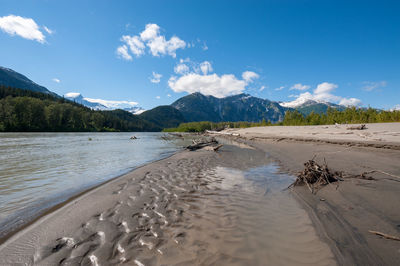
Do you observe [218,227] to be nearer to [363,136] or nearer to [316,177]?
[316,177]

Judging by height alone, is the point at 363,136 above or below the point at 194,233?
above

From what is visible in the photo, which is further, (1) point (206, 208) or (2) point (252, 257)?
(1) point (206, 208)

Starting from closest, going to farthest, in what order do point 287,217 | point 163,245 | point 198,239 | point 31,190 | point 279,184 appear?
point 163,245 → point 198,239 → point 287,217 → point 31,190 → point 279,184

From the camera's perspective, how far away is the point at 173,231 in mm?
3873

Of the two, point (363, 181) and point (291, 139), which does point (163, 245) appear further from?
point (291, 139)

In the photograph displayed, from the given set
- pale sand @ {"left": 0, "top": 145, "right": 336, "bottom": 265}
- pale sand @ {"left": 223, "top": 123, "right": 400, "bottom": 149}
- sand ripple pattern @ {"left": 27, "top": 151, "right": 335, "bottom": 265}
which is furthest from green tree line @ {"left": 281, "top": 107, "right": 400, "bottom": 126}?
pale sand @ {"left": 0, "top": 145, "right": 336, "bottom": 265}

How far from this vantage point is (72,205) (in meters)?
5.27

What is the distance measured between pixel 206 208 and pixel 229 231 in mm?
1396

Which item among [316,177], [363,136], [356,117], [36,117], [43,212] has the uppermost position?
[356,117]

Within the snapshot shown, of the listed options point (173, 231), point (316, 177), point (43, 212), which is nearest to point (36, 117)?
point (43, 212)

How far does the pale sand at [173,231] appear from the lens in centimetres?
296

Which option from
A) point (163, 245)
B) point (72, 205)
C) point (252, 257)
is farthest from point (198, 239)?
point (72, 205)

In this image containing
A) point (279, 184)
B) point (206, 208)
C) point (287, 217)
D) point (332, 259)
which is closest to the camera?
point (332, 259)

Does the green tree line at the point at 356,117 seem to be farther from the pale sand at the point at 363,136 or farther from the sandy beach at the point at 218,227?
the sandy beach at the point at 218,227
